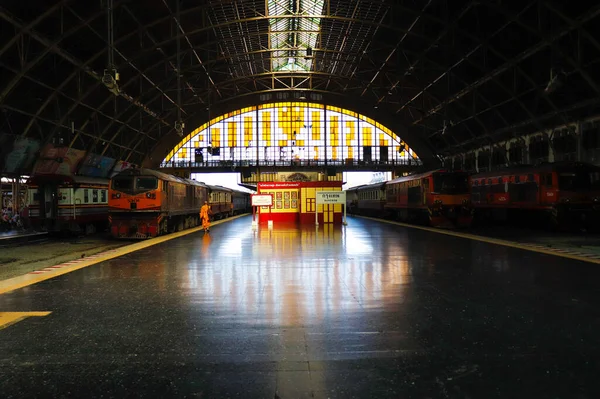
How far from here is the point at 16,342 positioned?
5148 mm

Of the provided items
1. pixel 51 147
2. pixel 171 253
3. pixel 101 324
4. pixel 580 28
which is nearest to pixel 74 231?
pixel 171 253

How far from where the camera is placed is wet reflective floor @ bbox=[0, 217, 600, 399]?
3949 mm

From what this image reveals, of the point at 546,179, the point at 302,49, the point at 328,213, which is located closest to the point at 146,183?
the point at 328,213

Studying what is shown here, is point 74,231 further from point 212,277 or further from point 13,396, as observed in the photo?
point 13,396

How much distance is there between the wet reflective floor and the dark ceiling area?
16.3 metres

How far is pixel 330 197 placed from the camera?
27984 mm

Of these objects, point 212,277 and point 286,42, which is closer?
point 212,277

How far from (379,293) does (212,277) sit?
145 inches

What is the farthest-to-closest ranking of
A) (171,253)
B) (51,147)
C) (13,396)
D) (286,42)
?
(286,42) < (51,147) < (171,253) < (13,396)

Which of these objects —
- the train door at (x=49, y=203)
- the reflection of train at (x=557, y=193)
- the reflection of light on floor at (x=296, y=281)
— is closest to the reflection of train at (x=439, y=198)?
the reflection of train at (x=557, y=193)

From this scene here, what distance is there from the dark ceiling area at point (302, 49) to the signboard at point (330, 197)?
9836mm

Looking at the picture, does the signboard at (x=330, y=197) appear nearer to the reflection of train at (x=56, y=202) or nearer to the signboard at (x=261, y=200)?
the signboard at (x=261, y=200)

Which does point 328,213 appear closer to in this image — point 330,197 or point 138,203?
point 330,197

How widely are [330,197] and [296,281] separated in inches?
769
